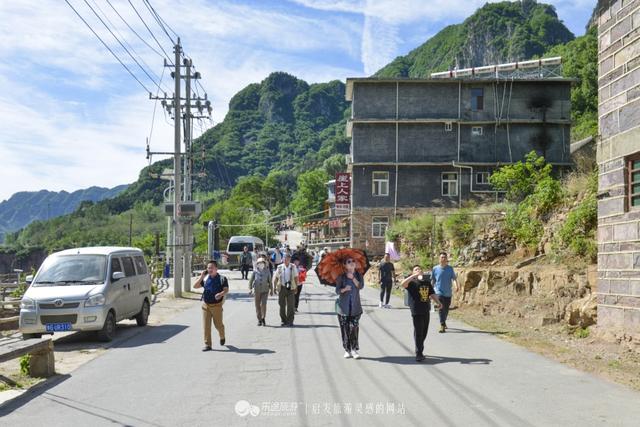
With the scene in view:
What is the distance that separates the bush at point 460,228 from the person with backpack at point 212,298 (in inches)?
676

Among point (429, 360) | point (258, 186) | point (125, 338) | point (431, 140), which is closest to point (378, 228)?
point (431, 140)

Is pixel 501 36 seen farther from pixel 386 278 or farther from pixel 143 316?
pixel 143 316

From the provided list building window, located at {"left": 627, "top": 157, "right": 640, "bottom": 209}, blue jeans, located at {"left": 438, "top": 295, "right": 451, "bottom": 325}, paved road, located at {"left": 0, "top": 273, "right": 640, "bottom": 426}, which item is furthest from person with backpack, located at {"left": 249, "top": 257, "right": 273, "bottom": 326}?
building window, located at {"left": 627, "top": 157, "right": 640, "bottom": 209}

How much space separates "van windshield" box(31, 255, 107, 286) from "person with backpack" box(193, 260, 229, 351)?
9.13 ft

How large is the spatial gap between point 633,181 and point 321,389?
278 inches

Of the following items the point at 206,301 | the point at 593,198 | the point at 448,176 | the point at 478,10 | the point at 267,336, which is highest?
the point at 478,10

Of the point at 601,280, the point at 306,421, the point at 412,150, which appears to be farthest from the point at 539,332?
the point at 412,150

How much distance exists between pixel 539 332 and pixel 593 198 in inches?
193

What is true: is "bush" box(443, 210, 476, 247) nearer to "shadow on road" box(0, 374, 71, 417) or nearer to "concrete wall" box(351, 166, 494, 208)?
"concrete wall" box(351, 166, 494, 208)

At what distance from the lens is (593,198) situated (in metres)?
17.3

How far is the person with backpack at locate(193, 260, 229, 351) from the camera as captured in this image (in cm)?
1212

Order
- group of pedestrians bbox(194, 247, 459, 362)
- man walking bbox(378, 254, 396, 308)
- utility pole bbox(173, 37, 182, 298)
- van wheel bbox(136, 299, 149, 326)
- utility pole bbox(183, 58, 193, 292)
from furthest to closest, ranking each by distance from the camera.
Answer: utility pole bbox(183, 58, 193, 292)
utility pole bbox(173, 37, 182, 298)
man walking bbox(378, 254, 396, 308)
van wheel bbox(136, 299, 149, 326)
group of pedestrians bbox(194, 247, 459, 362)

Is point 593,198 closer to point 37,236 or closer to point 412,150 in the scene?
point 412,150

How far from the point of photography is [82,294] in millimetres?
13203
